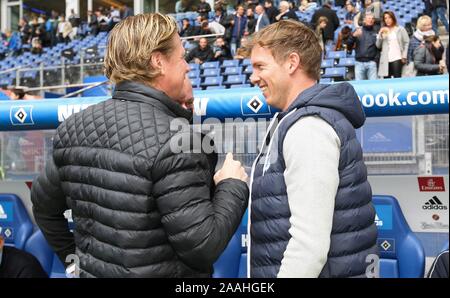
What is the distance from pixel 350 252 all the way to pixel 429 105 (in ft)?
4.23

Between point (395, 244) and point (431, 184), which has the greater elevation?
→ point (431, 184)

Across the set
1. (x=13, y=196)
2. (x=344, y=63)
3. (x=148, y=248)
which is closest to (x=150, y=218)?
(x=148, y=248)

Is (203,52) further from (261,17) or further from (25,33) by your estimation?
(25,33)

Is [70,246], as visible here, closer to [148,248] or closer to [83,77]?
[148,248]

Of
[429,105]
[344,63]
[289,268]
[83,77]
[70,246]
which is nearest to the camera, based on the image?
[289,268]

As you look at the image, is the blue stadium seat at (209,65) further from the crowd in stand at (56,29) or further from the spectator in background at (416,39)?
the crowd in stand at (56,29)

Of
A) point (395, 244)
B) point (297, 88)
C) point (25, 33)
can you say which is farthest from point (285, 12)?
point (25, 33)

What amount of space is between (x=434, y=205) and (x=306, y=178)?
1.84 meters

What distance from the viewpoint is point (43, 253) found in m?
3.52

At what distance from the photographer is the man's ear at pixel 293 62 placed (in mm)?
1385

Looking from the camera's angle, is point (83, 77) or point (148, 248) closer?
point (148, 248)

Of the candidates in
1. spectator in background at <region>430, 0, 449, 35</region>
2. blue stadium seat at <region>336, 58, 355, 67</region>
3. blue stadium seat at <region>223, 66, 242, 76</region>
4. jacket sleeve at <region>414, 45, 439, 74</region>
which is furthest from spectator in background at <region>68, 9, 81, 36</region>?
jacket sleeve at <region>414, 45, 439, 74</region>

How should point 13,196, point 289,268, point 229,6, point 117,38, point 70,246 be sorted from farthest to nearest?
point 229,6, point 13,196, point 70,246, point 117,38, point 289,268
